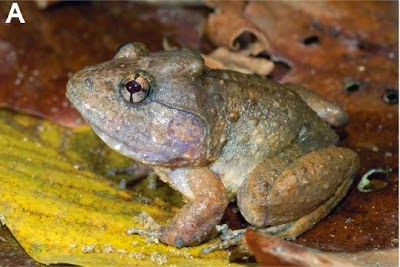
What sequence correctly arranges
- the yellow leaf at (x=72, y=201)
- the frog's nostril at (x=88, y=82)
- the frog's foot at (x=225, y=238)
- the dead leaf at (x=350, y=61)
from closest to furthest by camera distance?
the yellow leaf at (x=72, y=201), the frog's foot at (x=225, y=238), the frog's nostril at (x=88, y=82), the dead leaf at (x=350, y=61)

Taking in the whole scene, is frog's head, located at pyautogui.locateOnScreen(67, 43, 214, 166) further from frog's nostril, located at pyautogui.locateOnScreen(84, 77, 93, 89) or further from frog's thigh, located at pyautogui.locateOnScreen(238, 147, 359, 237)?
frog's thigh, located at pyautogui.locateOnScreen(238, 147, 359, 237)

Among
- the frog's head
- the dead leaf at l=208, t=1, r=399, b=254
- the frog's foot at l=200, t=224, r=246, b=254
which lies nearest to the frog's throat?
the frog's head

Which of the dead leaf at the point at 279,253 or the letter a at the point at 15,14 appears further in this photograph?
the letter a at the point at 15,14

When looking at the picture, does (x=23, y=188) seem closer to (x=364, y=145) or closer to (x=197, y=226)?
(x=197, y=226)

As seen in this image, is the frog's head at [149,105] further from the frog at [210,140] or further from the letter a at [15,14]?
the letter a at [15,14]

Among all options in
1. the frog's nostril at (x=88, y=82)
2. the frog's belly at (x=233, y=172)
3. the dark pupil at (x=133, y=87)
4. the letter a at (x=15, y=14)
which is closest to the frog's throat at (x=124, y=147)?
the frog's nostril at (x=88, y=82)

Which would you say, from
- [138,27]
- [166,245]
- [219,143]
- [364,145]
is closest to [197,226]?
[166,245]

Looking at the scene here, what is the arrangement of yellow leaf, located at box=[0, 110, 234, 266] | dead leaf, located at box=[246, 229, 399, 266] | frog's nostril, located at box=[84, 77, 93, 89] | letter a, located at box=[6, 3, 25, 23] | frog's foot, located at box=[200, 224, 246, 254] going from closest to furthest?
dead leaf, located at box=[246, 229, 399, 266] → yellow leaf, located at box=[0, 110, 234, 266] → frog's foot, located at box=[200, 224, 246, 254] → frog's nostril, located at box=[84, 77, 93, 89] → letter a, located at box=[6, 3, 25, 23]

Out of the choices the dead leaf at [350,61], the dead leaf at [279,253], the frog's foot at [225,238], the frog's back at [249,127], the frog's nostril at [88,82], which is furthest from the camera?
the dead leaf at [350,61]
